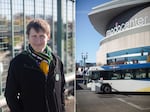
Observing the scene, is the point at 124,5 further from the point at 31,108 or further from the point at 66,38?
the point at 31,108

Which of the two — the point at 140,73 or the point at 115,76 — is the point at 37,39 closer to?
the point at 115,76

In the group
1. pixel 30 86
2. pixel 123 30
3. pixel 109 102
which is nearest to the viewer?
pixel 30 86

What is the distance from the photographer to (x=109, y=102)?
8.61 ft

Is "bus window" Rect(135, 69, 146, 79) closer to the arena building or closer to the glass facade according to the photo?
the arena building

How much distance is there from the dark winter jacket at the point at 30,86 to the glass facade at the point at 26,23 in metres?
0.07

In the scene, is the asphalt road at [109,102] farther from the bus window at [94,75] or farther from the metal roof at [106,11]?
the metal roof at [106,11]

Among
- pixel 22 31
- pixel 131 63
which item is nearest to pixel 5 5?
pixel 22 31

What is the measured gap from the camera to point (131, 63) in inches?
102

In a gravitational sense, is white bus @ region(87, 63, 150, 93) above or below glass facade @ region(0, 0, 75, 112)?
below

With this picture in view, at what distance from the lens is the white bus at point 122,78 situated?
2.56 m

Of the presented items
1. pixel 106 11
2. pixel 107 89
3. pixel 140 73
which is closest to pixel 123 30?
pixel 106 11

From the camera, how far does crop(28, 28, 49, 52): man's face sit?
2404mm

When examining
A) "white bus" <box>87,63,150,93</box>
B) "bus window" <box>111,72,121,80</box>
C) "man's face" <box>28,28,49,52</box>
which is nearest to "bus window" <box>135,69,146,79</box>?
"white bus" <box>87,63,150,93</box>

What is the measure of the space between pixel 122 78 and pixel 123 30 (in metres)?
0.36
